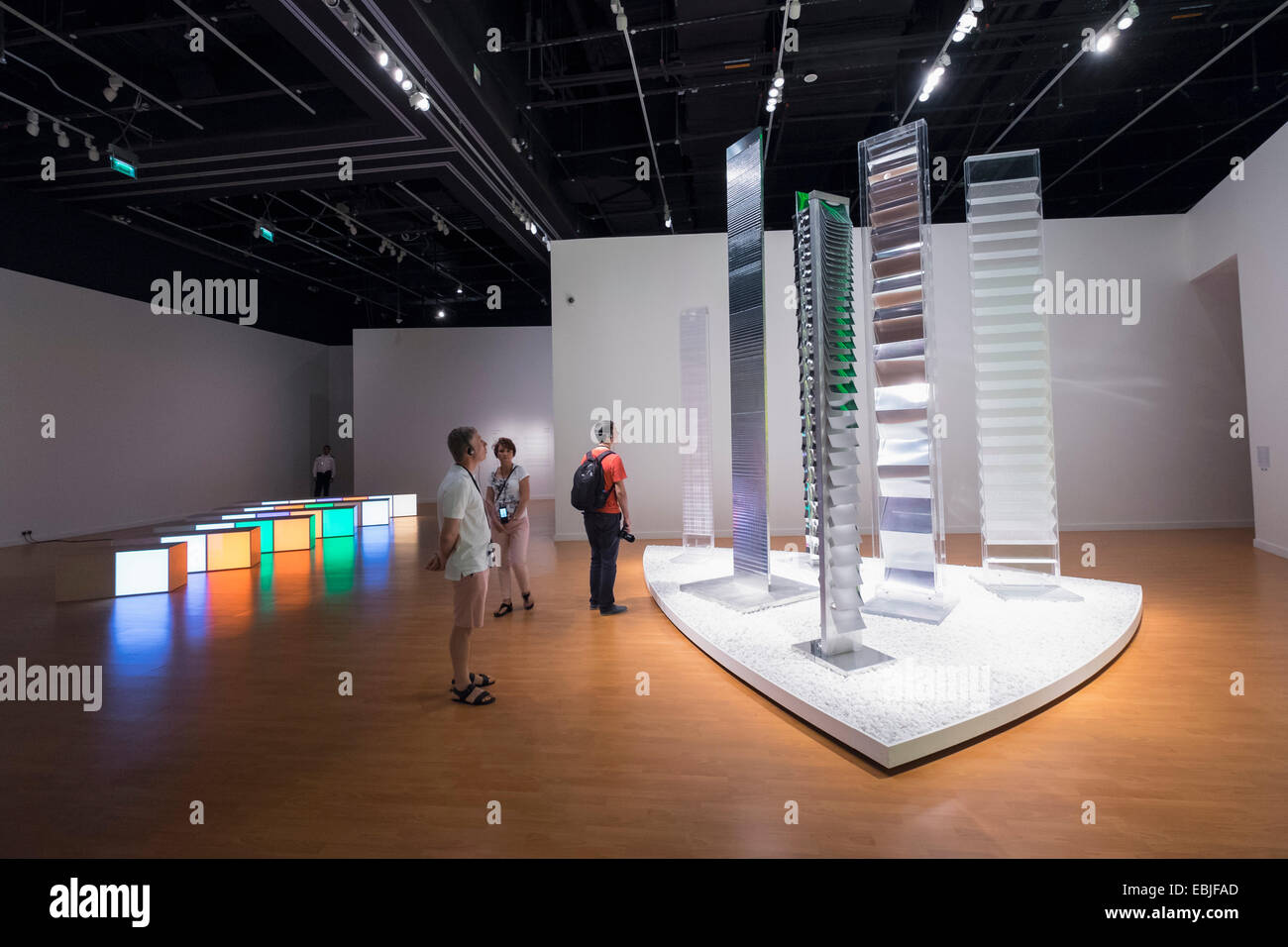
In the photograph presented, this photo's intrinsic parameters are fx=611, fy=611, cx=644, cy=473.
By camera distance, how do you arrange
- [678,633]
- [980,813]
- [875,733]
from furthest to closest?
[678,633]
[875,733]
[980,813]

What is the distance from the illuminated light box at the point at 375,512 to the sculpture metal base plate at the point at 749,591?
26.7 ft

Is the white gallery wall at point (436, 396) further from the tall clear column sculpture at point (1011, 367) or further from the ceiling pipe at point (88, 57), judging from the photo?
the tall clear column sculpture at point (1011, 367)

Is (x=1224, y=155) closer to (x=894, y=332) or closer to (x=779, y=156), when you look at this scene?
(x=779, y=156)

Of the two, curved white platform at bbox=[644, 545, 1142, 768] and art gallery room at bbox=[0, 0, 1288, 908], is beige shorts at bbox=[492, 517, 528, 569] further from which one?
curved white platform at bbox=[644, 545, 1142, 768]

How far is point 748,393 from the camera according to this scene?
4820mm

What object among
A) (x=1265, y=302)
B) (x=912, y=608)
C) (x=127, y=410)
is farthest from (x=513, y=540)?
(x=127, y=410)

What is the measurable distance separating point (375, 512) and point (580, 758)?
9.95 meters

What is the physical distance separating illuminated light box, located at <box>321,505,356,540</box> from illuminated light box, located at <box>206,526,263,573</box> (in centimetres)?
196

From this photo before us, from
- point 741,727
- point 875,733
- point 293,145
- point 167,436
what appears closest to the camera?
point 875,733

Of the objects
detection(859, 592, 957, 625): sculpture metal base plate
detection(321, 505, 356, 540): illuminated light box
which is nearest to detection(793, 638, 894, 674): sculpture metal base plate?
detection(859, 592, 957, 625): sculpture metal base plate

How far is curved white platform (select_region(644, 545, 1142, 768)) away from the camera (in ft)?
8.50

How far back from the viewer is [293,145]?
282 inches

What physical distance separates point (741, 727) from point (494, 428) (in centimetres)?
1325
